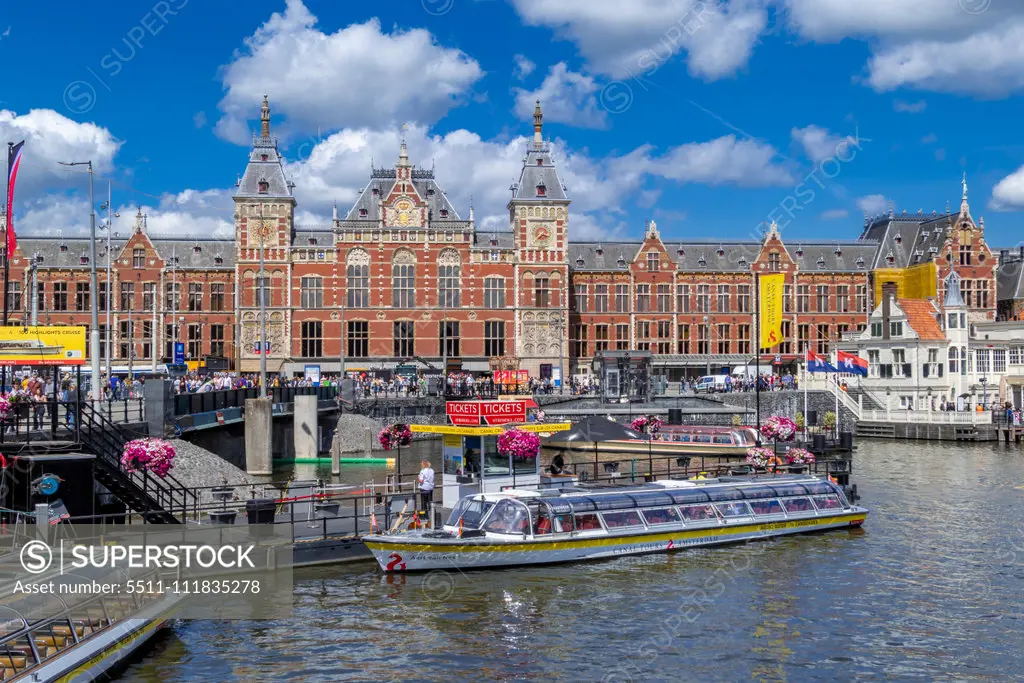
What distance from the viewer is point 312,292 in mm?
84875

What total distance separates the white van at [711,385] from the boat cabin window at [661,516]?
158ft

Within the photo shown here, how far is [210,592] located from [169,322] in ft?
228

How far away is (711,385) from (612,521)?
169 ft

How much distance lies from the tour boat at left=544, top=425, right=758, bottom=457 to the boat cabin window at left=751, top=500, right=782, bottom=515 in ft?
72.3

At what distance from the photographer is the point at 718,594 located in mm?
25016

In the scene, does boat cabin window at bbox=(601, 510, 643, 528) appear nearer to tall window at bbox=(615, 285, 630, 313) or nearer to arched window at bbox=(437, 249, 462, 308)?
arched window at bbox=(437, 249, 462, 308)

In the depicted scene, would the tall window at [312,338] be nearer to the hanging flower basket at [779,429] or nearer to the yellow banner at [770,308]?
the yellow banner at [770,308]

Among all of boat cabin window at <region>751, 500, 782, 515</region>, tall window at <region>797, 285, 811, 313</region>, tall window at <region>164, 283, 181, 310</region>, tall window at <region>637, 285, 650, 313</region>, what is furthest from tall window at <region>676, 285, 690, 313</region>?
boat cabin window at <region>751, 500, 782, 515</region>

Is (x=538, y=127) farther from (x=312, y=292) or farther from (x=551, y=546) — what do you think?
(x=551, y=546)

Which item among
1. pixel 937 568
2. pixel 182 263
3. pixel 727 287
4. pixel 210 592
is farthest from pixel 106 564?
pixel 727 287

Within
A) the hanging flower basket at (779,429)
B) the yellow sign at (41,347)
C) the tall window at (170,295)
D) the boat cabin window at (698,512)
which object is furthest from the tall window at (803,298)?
the yellow sign at (41,347)

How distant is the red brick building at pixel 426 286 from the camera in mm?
84562

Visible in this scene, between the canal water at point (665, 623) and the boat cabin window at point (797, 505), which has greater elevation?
the boat cabin window at point (797, 505)

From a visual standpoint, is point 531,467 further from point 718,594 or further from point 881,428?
point 881,428
